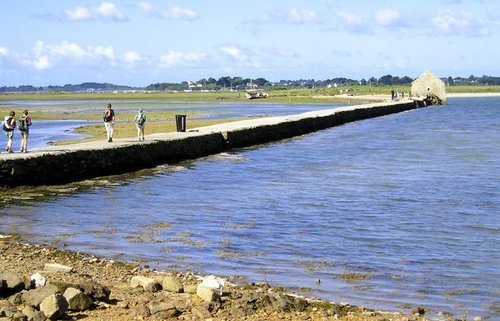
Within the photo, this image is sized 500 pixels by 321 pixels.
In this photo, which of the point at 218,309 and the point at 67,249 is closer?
the point at 218,309

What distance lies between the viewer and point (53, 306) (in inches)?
324

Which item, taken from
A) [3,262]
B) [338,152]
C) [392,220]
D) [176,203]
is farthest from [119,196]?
[338,152]

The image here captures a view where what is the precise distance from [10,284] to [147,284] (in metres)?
1.59

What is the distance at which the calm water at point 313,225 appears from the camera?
11.3 meters

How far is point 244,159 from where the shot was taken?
3250cm

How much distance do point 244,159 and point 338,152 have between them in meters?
5.91

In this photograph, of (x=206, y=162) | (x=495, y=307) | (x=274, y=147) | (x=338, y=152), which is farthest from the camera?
(x=274, y=147)

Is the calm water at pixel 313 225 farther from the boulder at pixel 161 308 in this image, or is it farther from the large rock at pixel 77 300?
the large rock at pixel 77 300

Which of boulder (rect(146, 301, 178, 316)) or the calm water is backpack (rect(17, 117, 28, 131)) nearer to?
the calm water

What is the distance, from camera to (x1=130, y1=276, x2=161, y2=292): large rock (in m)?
9.77

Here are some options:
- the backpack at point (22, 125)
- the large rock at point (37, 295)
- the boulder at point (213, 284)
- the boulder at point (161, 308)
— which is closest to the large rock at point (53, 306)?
the large rock at point (37, 295)

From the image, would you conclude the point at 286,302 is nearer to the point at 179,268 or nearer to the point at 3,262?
the point at 179,268

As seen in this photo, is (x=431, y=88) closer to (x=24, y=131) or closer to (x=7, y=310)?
(x=24, y=131)

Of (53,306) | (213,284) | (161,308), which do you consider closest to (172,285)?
(213,284)
